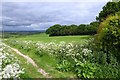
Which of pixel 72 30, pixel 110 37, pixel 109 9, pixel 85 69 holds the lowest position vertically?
pixel 85 69

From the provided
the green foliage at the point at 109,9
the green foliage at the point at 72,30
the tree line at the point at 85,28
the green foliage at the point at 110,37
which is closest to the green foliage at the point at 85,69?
the green foliage at the point at 110,37

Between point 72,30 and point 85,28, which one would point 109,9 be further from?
point 72,30

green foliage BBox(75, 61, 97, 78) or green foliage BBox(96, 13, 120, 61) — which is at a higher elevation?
green foliage BBox(96, 13, 120, 61)

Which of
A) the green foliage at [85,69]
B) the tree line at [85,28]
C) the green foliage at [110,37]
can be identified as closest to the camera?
the green foliage at [85,69]

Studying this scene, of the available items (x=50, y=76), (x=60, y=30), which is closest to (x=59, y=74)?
(x=50, y=76)

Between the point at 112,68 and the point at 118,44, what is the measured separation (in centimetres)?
202

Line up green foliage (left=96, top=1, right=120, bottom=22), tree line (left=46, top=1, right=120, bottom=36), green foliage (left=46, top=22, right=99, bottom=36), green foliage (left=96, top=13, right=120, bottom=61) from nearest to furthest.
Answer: green foliage (left=96, top=13, right=120, bottom=61)
green foliage (left=96, top=1, right=120, bottom=22)
tree line (left=46, top=1, right=120, bottom=36)
green foliage (left=46, top=22, right=99, bottom=36)

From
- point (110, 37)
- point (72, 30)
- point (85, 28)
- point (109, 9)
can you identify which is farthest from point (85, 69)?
point (72, 30)

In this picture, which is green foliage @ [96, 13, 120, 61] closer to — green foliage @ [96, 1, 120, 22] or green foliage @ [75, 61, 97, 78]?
green foliage @ [75, 61, 97, 78]

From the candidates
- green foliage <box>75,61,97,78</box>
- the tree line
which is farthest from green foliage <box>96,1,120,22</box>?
green foliage <box>75,61,97,78</box>

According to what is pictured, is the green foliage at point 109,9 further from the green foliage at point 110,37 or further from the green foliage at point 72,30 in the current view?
the green foliage at point 110,37

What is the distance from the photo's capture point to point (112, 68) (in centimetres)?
1372

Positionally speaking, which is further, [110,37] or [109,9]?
[109,9]

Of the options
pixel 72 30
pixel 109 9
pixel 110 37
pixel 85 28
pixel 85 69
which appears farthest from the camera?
pixel 72 30
